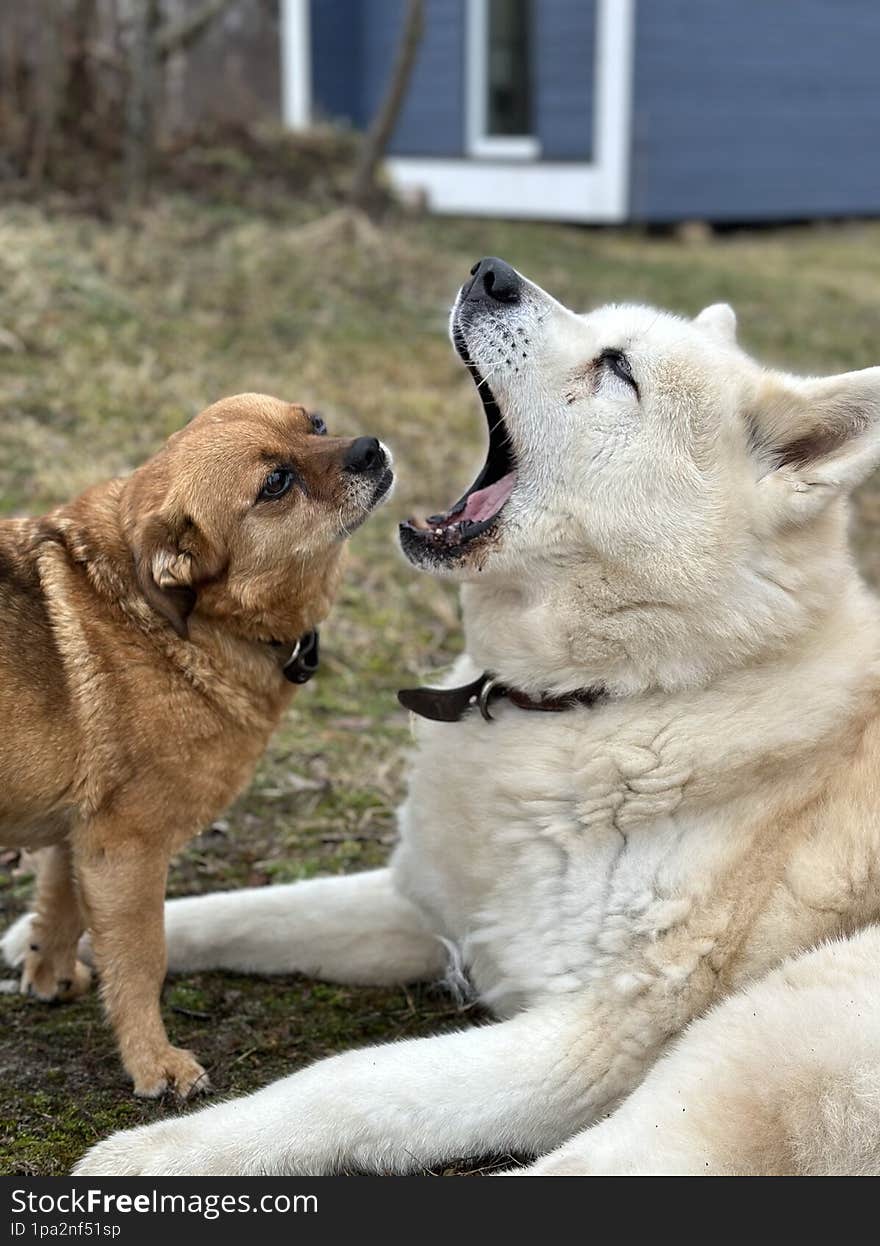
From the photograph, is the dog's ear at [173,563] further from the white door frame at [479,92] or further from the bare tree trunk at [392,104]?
the white door frame at [479,92]

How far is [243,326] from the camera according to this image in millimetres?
8812

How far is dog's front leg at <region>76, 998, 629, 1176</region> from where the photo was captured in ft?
8.68

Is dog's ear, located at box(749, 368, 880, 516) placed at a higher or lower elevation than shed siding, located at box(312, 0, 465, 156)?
lower

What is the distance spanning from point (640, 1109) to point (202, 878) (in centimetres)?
179

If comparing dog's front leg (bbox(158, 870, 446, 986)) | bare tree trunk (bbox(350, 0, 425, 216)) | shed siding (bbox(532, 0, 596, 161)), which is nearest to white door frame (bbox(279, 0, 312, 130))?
shed siding (bbox(532, 0, 596, 161))

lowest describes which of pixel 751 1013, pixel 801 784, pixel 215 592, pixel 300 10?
pixel 751 1013

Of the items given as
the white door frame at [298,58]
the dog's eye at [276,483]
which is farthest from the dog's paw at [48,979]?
the white door frame at [298,58]

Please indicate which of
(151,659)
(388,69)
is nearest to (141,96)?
(388,69)

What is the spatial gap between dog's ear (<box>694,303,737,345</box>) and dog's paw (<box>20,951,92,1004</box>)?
7.43ft

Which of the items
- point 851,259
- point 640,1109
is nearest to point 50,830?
point 640,1109

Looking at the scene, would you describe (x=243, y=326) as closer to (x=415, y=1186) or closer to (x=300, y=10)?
(x=415, y=1186)

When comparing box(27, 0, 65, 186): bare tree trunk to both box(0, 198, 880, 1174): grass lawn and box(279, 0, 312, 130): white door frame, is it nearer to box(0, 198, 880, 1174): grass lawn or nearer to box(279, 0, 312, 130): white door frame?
box(0, 198, 880, 1174): grass lawn

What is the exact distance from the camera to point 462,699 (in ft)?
10.5

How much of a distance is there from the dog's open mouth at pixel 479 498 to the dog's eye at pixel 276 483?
1.00 ft
